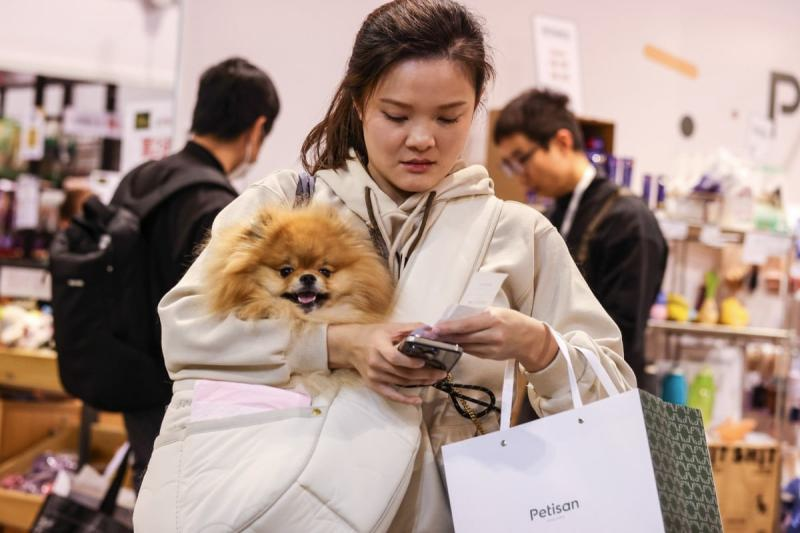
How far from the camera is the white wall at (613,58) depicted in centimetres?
342

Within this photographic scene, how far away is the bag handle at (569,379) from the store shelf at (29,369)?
244 centimetres

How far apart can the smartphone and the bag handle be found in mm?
114

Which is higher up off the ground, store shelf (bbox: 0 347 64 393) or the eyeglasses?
the eyeglasses

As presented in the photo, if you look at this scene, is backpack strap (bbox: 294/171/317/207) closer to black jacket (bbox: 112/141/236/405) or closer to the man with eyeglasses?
black jacket (bbox: 112/141/236/405)

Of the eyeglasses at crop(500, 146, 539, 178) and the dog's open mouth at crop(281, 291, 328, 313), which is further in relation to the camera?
the eyeglasses at crop(500, 146, 539, 178)

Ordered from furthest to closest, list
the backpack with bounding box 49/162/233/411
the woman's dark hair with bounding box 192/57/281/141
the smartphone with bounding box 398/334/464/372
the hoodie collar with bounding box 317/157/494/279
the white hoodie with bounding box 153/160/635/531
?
the woman's dark hair with bounding box 192/57/281/141 → the backpack with bounding box 49/162/233/411 → the hoodie collar with bounding box 317/157/494/279 → the white hoodie with bounding box 153/160/635/531 → the smartphone with bounding box 398/334/464/372

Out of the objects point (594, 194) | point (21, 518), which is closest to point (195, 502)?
point (594, 194)

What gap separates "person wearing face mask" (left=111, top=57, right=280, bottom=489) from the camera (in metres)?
2.09

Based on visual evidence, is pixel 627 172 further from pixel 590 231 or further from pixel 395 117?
pixel 395 117

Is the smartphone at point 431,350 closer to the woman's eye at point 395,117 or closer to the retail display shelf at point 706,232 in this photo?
the woman's eye at point 395,117

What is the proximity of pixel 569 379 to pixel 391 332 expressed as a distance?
0.25 metres

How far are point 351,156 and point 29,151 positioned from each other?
2885 millimetres

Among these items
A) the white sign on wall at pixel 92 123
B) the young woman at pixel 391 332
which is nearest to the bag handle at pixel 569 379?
the young woman at pixel 391 332

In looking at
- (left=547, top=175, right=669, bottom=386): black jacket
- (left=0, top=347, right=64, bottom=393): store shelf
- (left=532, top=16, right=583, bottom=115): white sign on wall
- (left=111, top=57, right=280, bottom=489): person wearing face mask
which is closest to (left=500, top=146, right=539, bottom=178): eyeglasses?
→ (left=547, top=175, right=669, bottom=386): black jacket
